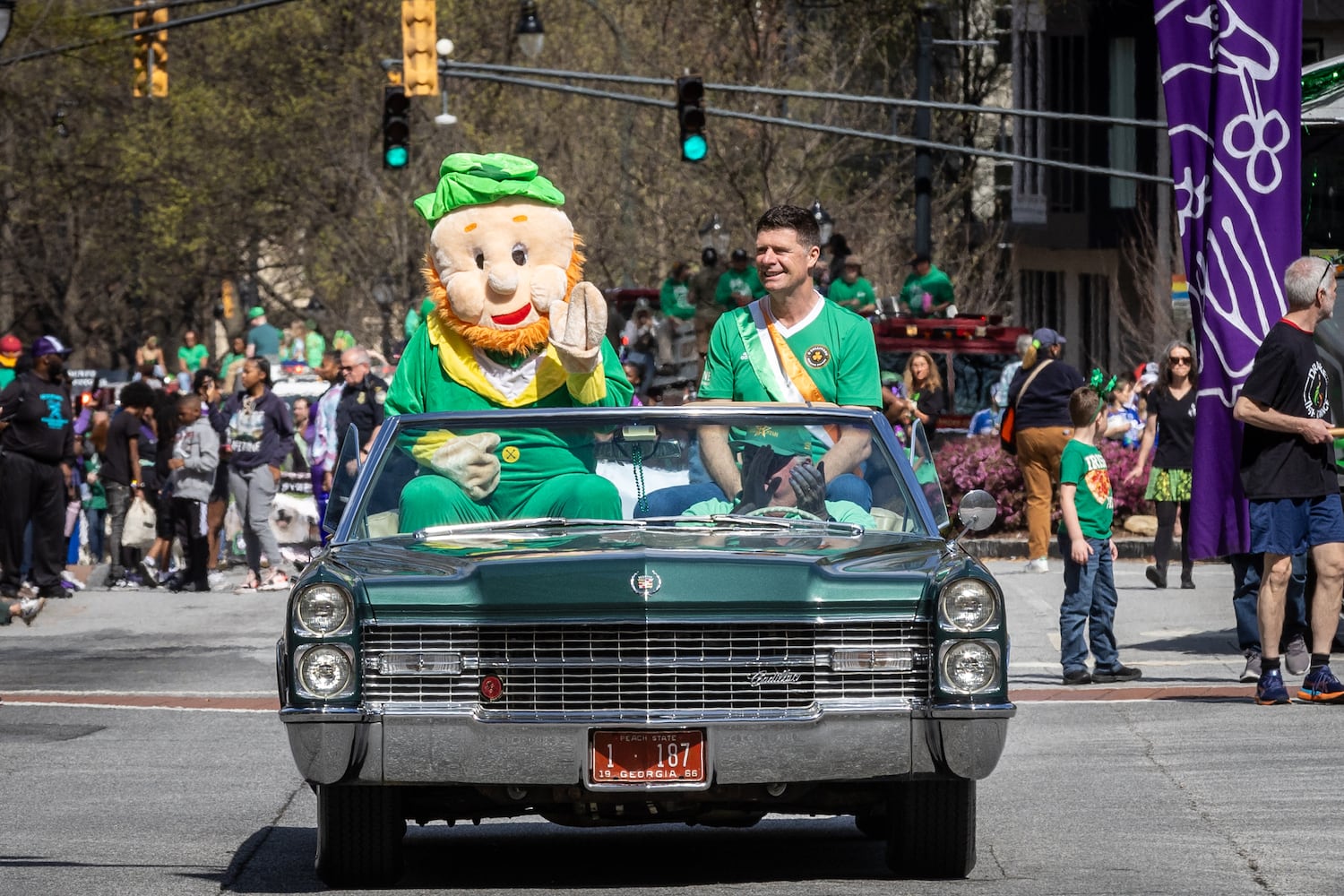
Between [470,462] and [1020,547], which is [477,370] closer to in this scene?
[470,462]

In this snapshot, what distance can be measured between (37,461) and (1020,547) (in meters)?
8.99

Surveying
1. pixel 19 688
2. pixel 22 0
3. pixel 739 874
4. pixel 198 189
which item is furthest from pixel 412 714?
pixel 198 189

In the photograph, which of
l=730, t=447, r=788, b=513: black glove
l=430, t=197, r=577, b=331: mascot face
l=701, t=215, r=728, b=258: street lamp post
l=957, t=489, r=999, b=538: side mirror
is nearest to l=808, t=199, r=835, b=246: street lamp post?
l=701, t=215, r=728, b=258: street lamp post

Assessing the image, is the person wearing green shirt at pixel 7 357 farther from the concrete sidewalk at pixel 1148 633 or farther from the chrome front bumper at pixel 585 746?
the chrome front bumper at pixel 585 746

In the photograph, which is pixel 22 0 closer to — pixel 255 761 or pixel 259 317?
pixel 259 317

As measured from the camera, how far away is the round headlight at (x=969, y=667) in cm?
699

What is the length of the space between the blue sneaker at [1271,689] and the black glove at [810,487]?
4.52 metres

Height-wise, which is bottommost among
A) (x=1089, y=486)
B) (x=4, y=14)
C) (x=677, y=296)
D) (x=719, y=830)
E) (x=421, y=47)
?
(x=719, y=830)

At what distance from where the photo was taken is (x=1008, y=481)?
24062 mm

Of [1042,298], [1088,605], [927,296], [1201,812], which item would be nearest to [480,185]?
[1201,812]

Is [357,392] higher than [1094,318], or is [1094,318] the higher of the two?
[1094,318]

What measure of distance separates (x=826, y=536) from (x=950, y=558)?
494 millimetres

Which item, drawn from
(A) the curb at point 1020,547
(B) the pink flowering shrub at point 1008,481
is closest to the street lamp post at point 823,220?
(B) the pink flowering shrub at point 1008,481

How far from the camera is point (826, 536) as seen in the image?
7.69 meters
